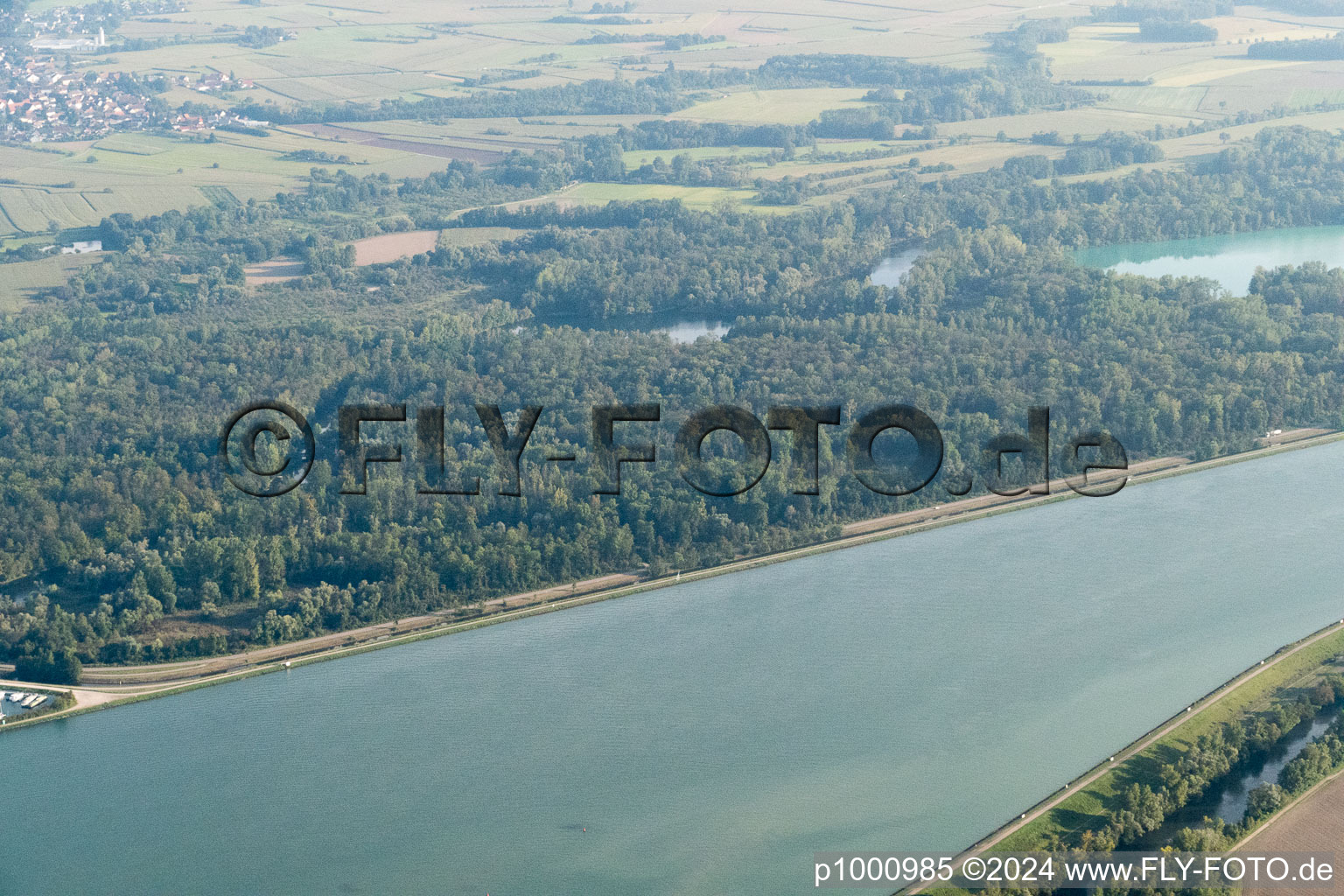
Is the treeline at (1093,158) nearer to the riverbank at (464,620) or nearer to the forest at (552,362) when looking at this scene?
the forest at (552,362)

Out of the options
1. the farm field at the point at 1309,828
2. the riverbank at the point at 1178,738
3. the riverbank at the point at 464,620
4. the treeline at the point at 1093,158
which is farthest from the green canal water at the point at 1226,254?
the farm field at the point at 1309,828

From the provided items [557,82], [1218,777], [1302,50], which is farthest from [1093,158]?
[1218,777]

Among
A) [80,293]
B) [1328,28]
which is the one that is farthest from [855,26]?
[80,293]

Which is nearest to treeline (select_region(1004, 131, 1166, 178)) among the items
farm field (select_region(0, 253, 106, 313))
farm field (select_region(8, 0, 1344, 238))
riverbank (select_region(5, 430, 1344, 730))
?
farm field (select_region(8, 0, 1344, 238))

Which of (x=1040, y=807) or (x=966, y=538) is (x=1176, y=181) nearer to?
(x=966, y=538)

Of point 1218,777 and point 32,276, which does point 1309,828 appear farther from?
point 32,276
